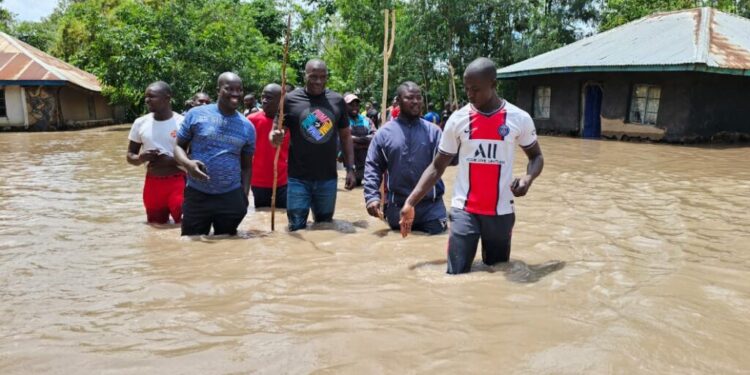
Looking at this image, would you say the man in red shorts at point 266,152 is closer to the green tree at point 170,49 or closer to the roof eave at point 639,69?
the roof eave at point 639,69

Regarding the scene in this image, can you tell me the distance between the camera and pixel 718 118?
17.2 meters

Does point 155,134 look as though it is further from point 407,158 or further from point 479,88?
point 479,88

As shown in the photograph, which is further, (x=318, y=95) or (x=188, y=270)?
(x=318, y=95)

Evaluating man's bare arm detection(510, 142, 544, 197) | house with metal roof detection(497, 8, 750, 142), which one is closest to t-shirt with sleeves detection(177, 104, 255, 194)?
man's bare arm detection(510, 142, 544, 197)

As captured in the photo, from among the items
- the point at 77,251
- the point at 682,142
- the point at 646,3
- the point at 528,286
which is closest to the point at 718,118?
the point at 682,142

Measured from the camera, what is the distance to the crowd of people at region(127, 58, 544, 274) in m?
3.65

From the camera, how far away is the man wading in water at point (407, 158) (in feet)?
16.4

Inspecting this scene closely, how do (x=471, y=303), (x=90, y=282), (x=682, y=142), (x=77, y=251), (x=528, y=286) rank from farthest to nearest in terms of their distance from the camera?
(x=682, y=142) < (x=77, y=251) < (x=90, y=282) < (x=528, y=286) < (x=471, y=303)

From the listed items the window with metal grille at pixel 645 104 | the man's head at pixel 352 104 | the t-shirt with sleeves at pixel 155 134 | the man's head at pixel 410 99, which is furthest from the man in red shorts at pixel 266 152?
the window with metal grille at pixel 645 104

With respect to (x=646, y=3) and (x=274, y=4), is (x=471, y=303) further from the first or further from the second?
(x=274, y=4)

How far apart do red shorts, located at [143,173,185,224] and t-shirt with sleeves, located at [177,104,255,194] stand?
793mm

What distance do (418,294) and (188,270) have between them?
5.50 feet

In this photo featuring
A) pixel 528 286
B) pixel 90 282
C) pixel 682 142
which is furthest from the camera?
pixel 682 142

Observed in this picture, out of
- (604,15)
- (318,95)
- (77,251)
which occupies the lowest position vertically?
(77,251)
